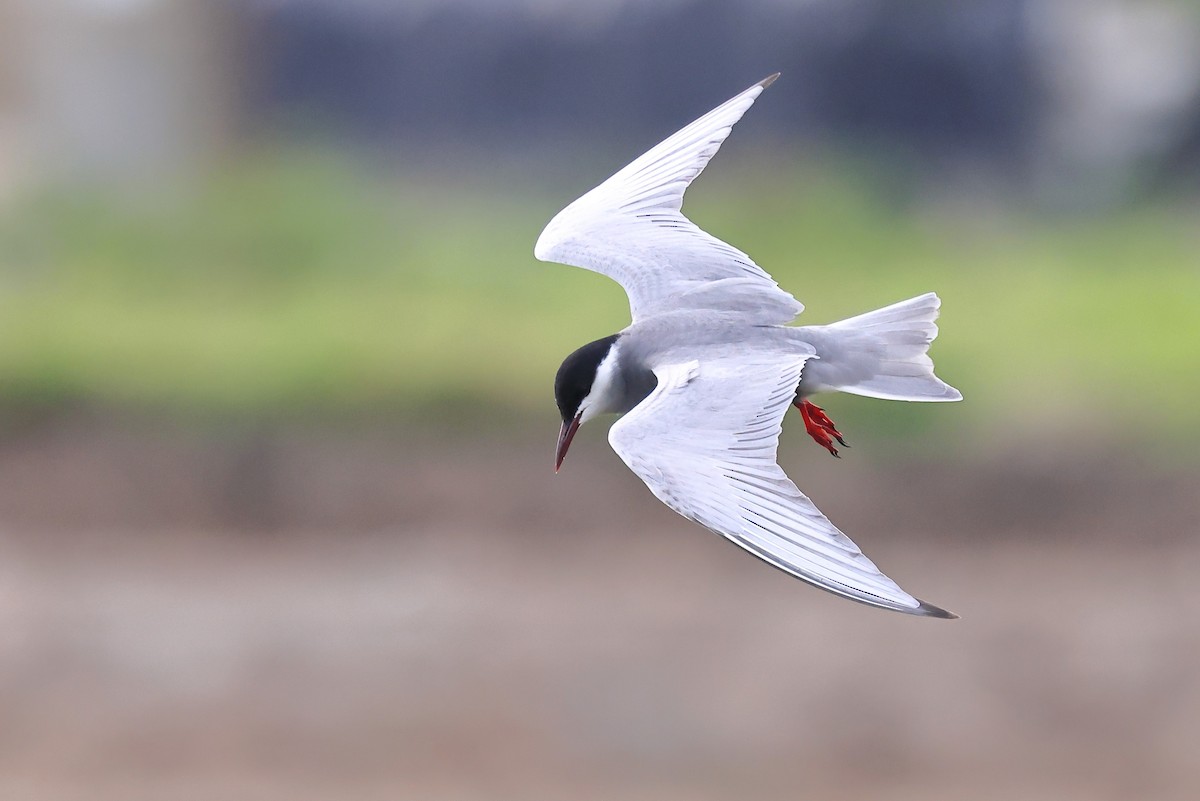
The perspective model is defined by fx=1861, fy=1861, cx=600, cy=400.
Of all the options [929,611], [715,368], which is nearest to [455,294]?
[715,368]

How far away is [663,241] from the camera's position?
8.75 ft

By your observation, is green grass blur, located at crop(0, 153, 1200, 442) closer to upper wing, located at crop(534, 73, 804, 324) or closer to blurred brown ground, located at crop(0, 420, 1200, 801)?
blurred brown ground, located at crop(0, 420, 1200, 801)

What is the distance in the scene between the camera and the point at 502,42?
8953 mm

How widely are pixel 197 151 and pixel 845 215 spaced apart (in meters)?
3.84

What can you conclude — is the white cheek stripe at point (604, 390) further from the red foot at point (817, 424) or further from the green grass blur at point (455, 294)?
the green grass blur at point (455, 294)

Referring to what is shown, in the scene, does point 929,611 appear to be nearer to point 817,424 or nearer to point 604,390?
point 604,390

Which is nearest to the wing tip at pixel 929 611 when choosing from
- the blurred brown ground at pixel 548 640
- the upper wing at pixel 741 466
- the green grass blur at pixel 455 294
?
the upper wing at pixel 741 466

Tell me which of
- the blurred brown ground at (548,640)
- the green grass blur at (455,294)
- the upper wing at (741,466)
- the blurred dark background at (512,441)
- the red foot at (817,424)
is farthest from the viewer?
the blurred brown ground at (548,640)

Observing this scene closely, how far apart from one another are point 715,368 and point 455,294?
647cm

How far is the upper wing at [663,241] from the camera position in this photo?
8.15ft

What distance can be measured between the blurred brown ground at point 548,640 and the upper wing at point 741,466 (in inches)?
309

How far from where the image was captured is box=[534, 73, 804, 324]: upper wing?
97.8 inches

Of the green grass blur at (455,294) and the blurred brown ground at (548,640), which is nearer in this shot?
the green grass blur at (455,294)

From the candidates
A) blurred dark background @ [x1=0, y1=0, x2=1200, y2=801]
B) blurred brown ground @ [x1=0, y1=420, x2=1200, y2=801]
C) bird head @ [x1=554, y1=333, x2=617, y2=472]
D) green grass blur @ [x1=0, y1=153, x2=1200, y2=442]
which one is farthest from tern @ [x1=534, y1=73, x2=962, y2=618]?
blurred brown ground @ [x1=0, y1=420, x2=1200, y2=801]
